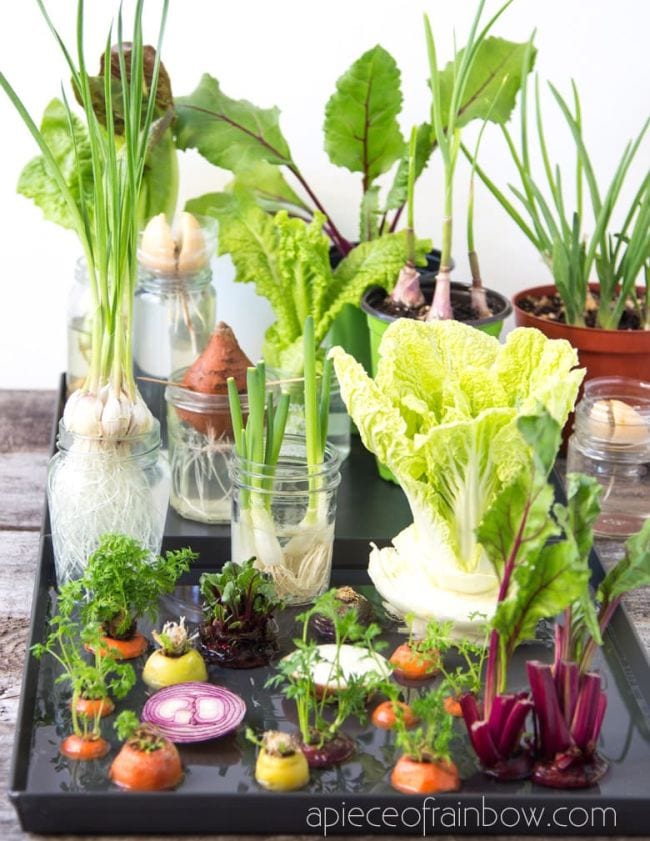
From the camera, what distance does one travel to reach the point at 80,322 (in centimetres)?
161

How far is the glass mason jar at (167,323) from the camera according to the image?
157cm

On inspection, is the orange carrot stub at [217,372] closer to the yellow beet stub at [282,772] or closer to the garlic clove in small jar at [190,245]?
the garlic clove in small jar at [190,245]

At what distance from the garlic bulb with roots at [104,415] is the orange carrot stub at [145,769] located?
38 centimetres

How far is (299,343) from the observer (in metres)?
1.53

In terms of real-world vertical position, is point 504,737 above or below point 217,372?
below

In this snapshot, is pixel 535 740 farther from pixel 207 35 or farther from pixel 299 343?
pixel 207 35

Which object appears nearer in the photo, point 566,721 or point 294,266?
point 566,721

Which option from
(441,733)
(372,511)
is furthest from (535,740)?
(372,511)

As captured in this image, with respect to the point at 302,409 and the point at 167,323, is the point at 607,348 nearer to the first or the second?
the point at 302,409

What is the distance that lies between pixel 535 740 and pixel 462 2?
1036mm

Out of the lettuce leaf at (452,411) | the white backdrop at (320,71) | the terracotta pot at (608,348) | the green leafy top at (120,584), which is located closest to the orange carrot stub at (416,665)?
the lettuce leaf at (452,411)

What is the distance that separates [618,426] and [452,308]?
229 mm

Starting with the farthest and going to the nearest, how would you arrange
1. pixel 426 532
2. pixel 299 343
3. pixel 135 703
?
pixel 299 343
pixel 426 532
pixel 135 703

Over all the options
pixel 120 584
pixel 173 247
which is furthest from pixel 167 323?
pixel 120 584
